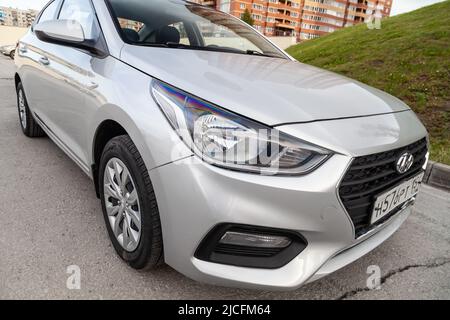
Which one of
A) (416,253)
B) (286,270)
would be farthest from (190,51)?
(416,253)

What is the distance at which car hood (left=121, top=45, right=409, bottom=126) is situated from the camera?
140 centimetres

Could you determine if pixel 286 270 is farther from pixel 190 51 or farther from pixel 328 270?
pixel 190 51

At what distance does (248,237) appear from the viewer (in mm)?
1348

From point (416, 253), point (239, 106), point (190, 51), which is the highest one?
point (190, 51)

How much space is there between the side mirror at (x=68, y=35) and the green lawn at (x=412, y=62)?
3441 millimetres

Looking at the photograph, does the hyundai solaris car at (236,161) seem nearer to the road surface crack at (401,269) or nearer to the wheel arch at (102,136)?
the wheel arch at (102,136)

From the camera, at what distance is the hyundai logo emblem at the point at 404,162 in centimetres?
156

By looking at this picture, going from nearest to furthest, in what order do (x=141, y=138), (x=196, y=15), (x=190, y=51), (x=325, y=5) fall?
1. (x=141, y=138)
2. (x=190, y=51)
3. (x=196, y=15)
4. (x=325, y=5)

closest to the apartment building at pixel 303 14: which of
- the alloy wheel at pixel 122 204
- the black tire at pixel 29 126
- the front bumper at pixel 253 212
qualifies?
the black tire at pixel 29 126

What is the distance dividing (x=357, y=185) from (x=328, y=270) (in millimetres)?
372

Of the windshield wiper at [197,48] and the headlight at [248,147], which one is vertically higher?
the windshield wiper at [197,48]

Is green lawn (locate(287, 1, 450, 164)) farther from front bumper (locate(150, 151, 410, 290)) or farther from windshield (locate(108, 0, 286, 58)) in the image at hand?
front bumper (locate(150, 151, 410, 290))

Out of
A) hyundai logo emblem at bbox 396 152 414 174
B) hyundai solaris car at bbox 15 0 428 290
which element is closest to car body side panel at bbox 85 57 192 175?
hyundai solaris car at bbox 15 0 428 290

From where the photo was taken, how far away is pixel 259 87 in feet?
5.14
